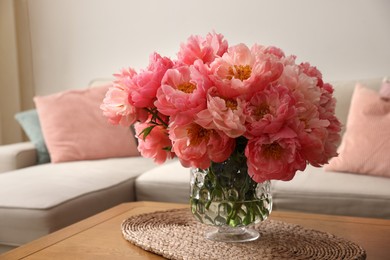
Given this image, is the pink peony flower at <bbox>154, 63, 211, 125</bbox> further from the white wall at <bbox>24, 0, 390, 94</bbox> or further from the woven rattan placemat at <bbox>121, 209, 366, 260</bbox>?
the white wall at <bbox>24, 0, 390, 94</bbox>

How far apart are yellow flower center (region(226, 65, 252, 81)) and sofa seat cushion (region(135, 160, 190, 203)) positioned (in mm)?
1208

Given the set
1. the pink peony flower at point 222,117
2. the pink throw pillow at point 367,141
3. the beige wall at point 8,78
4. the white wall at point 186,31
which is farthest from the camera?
the beige wall at point 8,78

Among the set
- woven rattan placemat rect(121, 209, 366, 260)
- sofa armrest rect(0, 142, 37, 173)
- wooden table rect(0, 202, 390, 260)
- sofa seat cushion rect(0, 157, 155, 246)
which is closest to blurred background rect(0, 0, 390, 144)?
sofa armrest rect(0, 142, 37, 173)

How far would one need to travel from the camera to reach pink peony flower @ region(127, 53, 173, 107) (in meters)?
1.17

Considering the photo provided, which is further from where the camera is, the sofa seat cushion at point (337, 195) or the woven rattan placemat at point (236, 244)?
the sofa seat cushion at point (337, 195)

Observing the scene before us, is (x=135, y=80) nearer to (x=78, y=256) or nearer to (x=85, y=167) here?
(x=78, y=256)

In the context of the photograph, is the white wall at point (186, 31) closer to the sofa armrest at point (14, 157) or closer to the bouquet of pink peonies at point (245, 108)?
the sofa armrest at point (14, 157)

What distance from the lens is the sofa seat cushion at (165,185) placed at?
2322mm

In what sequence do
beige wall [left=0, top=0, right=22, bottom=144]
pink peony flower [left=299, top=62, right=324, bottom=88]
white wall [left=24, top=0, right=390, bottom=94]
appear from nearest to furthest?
pink peony flower [left=299, top=62, right=324, bottom=88], white wall [left=24, top=0, right=390, bottom=94], beige wall [left=0, top=0, right=22, bottom=144]

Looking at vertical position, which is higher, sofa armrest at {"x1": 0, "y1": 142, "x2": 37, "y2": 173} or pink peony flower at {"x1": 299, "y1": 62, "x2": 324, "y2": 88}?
pink peony flower at {"x1": 299, "y1": 62, "x2": 324, "y2": 88}

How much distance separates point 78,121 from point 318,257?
6.79 ft

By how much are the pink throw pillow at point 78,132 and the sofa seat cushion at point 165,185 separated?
561 mm

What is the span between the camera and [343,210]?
2.07 metres

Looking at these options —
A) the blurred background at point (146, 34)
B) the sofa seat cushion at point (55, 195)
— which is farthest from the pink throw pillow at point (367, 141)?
the sofa seat cushion at point (55, 195)
